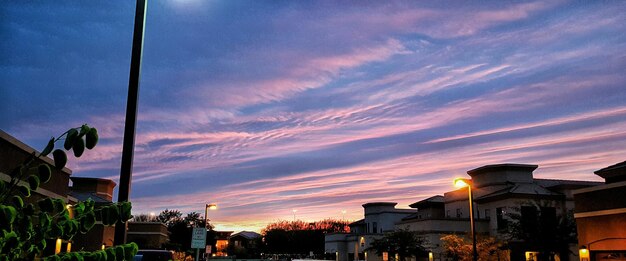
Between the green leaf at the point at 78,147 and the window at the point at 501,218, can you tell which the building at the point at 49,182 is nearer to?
the green leaf at the point at 78,147

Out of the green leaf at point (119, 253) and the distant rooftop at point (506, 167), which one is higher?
the distant rooftop at point (506, 167)

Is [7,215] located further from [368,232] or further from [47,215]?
[368,232]

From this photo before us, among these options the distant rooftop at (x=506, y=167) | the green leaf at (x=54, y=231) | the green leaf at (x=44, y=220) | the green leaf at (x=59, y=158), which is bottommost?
the green leaf at (x=54, y=231)

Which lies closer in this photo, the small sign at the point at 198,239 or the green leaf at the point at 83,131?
the green leaf at the point at 83,131

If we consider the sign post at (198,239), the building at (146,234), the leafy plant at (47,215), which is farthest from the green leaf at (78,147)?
the building at (146,234)

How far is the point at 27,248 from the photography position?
4.66m

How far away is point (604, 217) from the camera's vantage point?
27609mm

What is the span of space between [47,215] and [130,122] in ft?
9.75

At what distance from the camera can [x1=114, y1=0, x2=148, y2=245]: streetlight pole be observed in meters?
6.87

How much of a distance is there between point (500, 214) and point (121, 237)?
155 feet

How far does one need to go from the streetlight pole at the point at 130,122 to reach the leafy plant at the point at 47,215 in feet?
6.77

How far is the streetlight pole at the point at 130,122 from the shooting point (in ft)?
22.5

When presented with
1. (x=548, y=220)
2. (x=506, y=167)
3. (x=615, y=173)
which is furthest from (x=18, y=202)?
(x=506, y=167)

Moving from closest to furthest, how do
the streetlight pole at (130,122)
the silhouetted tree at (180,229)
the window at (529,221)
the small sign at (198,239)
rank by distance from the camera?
the streetlight pole at (130,122), the small sign at (198,239), the window at (529,221), the silhouetted tree at (180,229)
